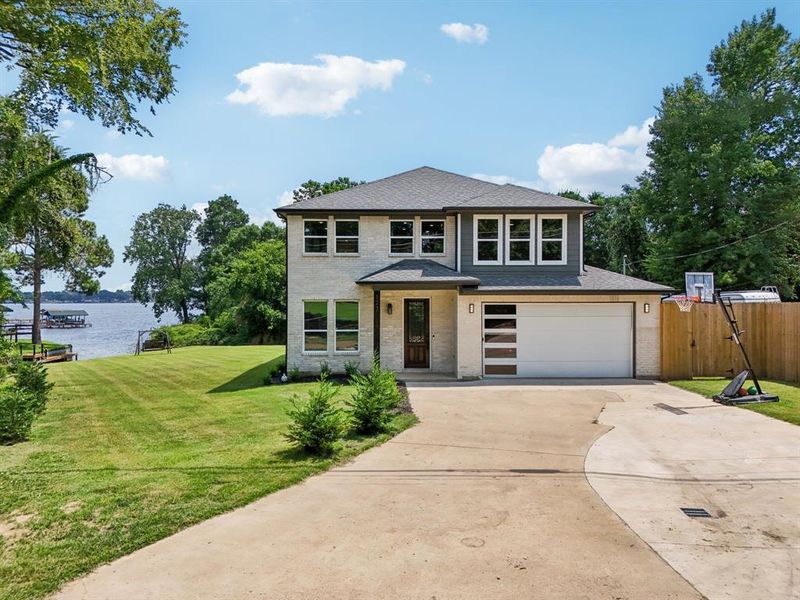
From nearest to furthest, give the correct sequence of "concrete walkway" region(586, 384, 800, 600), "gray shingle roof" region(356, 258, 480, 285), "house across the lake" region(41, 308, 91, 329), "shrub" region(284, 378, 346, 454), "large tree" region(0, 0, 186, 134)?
"concrete walkway" region(586, 384, 800, 600), "shrub" region(284, 378, 346, 454), "large tree" region(0, 0, 186, 134), "gray shingle roof" region(356, 258, 480, 285), "house across the lake" region(41, 308, 91, 329)

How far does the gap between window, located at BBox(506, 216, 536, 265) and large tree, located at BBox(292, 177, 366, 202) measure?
2900cm

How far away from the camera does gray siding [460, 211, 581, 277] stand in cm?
1569

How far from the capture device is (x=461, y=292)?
572 inches

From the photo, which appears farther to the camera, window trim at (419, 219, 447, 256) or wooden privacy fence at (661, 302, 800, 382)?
window trim at (419, 219, 447, 256)

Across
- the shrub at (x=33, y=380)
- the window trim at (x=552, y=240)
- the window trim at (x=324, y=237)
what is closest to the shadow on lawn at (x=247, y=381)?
the shrub at (x=33, y=380)

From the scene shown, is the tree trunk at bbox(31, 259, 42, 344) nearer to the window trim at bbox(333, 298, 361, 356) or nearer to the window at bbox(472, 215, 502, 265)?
the window trim at bbox(333, 298, 361, 356)

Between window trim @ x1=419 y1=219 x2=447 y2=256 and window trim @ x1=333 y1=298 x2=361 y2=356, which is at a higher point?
window trim @ x1=419 y1=219 x2=447 y2=256

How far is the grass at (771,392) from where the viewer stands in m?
9.80

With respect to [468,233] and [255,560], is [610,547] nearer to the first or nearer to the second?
[255,560]

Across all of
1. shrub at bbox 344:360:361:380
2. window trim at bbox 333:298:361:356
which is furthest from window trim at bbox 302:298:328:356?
shrub at bbox 344:360:361:380

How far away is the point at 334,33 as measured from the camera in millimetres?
11969

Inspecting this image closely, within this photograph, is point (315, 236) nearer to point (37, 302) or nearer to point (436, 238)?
point (436, 238)

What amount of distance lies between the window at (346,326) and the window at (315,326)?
40 centimetres

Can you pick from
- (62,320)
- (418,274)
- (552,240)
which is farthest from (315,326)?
(62,320)
